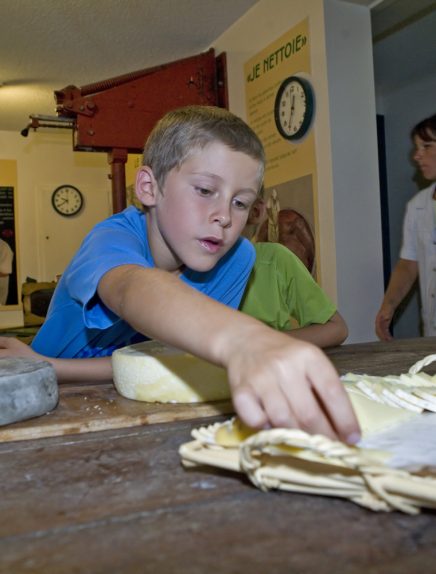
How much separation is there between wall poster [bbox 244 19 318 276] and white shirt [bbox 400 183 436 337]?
526 mm

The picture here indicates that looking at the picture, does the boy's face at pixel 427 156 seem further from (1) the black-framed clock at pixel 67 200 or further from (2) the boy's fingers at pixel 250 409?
(1) the black-framed clock at pixel 67 200

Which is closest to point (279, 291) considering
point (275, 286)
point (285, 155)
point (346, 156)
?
point (275, 286)

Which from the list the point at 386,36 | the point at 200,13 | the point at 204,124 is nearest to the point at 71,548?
the point at 204,124

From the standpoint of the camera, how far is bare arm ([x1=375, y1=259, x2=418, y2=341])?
2.65m

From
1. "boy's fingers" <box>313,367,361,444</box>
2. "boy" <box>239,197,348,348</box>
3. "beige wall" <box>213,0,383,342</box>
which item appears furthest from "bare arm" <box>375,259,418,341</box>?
"boy's fingers" <box>313,367,361,444</box>

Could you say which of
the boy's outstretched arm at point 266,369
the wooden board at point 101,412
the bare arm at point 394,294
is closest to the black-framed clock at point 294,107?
the bare arm at point 394,294

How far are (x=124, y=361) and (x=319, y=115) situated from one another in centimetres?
229

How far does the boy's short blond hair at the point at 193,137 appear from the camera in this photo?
1.04 metres

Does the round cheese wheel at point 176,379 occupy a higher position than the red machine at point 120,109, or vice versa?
the red machine at point 120,109

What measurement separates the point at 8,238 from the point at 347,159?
15.6 ft

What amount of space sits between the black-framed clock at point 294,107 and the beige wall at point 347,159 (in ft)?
0.21

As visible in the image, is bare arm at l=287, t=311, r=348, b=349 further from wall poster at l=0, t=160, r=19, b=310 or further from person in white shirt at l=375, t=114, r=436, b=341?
wall poster at l=0, t=160, r=19, b=310

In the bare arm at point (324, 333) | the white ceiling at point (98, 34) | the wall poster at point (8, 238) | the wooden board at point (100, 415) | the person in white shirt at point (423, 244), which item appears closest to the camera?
the wooden board at point (100, 415)

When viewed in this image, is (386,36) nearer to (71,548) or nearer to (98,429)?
(98,429)
